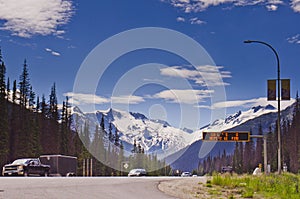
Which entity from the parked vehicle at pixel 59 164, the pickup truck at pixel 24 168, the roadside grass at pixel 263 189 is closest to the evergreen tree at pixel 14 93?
the parked vehicle at pixel 59 164

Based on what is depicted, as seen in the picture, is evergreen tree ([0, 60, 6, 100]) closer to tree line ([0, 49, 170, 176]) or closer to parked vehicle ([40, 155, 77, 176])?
tree line ([0, 49, 170, 176])

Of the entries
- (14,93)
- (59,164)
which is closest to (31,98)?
(14,93)

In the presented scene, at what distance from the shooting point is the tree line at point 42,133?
86.5 m

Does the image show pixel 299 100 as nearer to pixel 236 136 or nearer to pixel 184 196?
pixel 236 136

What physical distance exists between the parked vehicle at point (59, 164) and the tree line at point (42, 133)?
88.0 feet

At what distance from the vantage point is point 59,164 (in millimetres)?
55062

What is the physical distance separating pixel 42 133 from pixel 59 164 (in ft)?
168

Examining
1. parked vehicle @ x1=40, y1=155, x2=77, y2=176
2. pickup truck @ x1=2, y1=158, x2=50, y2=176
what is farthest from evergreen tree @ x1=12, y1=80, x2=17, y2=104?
pickup truck @ x1=2, y1=158, x2=50, y2=176

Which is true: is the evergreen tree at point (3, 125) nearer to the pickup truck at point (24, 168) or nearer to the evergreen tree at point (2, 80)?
the evergreen tree at point (2, 80)

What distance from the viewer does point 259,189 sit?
909 inches

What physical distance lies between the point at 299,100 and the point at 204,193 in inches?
4760

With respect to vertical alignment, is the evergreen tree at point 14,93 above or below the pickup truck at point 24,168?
above

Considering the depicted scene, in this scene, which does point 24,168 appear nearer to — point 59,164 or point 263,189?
point 59,164

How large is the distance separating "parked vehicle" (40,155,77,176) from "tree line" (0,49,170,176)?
26.8 meters
